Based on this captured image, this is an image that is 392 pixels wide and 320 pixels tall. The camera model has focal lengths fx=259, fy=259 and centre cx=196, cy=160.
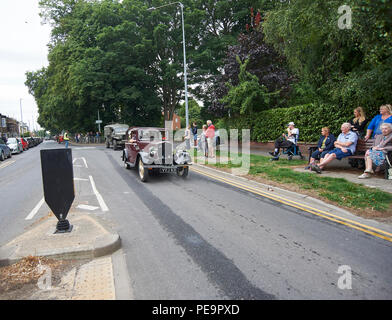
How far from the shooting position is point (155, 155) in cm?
870

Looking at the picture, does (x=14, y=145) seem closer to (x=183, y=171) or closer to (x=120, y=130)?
(x=120, y=130)

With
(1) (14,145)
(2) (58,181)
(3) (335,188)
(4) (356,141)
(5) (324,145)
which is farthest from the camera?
(1) (14,145)

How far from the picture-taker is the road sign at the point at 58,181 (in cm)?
426

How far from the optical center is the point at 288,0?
12234mm

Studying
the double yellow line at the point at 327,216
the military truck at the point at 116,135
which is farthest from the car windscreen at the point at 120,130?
the double yellow line at the point at 327,216

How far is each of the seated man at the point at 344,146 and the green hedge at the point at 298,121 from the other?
11.2 ft

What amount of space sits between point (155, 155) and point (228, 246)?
531cm

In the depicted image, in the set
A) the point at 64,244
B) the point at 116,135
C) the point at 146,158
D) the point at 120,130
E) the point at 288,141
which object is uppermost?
the point at 120,130

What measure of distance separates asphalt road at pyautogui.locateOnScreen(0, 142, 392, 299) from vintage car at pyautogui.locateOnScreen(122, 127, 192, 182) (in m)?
1.68

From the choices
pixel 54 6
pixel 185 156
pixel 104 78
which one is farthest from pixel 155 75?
pixel 185 156

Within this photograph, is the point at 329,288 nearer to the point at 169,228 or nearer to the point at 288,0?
the point at 169,228

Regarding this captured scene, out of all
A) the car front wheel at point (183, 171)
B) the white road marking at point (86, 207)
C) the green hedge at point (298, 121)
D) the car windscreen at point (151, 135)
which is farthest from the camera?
the green hedge at point (298, 121)

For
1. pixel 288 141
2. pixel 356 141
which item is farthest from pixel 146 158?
pixel 356 141

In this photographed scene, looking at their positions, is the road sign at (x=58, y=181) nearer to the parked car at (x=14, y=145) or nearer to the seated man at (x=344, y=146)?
the seated man at (x=344, y=146)
